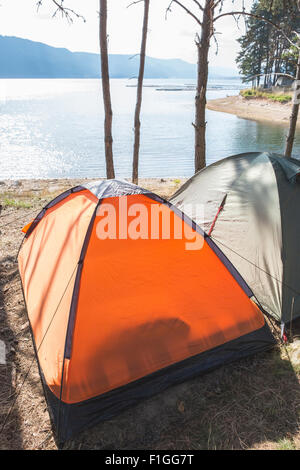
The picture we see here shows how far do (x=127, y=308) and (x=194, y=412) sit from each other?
Answer: 3.64 feet

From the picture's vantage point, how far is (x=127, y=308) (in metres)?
3.20

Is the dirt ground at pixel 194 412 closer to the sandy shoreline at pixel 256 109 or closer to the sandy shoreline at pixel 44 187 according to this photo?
the sandy shoreline at pixel 44 187

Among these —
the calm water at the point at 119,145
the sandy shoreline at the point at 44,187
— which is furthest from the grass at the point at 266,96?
the sandy shoreline at the point at 44,187

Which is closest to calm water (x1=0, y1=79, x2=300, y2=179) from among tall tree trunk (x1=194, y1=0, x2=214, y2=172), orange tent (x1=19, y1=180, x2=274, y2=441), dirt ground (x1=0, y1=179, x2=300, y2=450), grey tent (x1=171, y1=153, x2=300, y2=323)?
tall tree trunk (x1=194, y1=0, x2=214, y2=172)

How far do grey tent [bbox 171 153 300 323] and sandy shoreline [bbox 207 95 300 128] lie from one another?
32266mm

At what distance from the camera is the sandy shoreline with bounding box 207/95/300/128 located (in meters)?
37.0

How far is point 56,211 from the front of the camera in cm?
446

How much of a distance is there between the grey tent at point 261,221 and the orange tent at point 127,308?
75cm

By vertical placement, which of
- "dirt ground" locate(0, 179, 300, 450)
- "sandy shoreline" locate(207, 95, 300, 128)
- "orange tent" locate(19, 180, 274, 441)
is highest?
"sandy shoreline" locate(207, 95, 300, 128)

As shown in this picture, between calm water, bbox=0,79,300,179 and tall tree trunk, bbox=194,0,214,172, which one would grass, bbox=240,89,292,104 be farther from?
tall tree trunk, bbox=194,0,214,172

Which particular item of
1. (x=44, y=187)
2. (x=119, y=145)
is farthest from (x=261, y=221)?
(x=119, y=145)

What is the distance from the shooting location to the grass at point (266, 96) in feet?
130

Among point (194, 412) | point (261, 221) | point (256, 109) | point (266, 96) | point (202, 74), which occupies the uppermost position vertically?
point (266, 96)

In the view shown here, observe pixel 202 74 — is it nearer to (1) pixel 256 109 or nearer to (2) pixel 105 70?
(2) pixel 105 70
